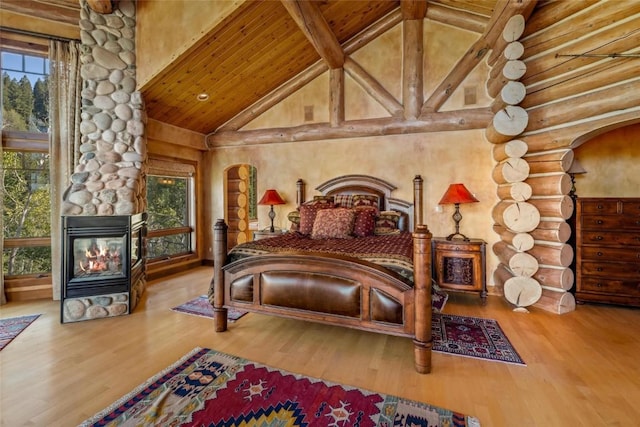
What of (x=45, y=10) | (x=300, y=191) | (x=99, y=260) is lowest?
(x=99, y=260)

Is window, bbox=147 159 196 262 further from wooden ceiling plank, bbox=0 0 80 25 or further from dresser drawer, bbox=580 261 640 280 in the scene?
dresser drawer, bbox=580 261 640 280

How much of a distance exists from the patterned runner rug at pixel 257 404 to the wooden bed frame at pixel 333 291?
0.50 metres

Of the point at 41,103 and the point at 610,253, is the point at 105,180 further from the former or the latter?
the point at 610,253

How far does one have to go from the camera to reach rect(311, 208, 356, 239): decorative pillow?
3.78 meters

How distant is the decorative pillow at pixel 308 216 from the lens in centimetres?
428

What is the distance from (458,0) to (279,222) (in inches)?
174

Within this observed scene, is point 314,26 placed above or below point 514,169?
above

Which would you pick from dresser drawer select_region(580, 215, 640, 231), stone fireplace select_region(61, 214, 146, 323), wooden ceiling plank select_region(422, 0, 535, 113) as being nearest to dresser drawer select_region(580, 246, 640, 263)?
dresser drawer select_region(580, 215, 640, 231)

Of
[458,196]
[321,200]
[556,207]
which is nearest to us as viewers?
[556,207]

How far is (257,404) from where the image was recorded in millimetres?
1925

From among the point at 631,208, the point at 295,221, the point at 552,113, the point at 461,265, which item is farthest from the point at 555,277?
the point at 295,221

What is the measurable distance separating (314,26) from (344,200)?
243 cm

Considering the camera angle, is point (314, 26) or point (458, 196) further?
point (458, 196)

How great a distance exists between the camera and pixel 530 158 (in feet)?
11.8
